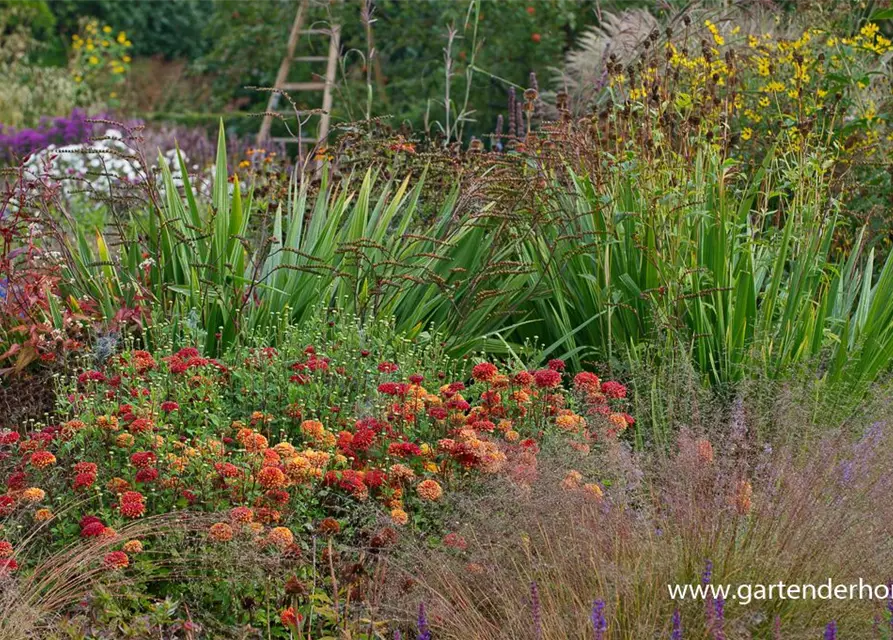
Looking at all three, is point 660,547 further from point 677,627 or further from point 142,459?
point 142,459

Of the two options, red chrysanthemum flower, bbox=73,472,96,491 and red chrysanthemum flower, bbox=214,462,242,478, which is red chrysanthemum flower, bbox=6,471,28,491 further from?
red chrysanthemum flower, bbox=214,462,242,478

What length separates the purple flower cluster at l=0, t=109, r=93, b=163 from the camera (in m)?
13.0

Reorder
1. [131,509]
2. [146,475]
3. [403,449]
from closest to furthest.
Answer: [131,509]
[146,475]
[403,449]

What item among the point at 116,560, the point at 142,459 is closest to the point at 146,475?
the point at 142,459

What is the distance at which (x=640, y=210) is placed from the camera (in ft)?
15.4

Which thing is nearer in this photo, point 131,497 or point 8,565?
point 8,565

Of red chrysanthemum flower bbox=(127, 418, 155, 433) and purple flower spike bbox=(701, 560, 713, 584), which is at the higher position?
purple flower spike bbox=(701, 560, 713, 584)

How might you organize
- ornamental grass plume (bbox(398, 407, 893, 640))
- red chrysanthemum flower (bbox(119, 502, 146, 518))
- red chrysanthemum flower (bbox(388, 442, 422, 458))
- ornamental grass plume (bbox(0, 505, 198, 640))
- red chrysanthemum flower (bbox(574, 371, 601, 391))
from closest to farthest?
ornamental grass plume (bbox(398, 407, 893, 640)) → ornamental grass plume (bbox(0, 505, 198, 640)) → red chrysanthemum flower (bbox(119, 502, 146, 518)) → red chrysanthemum flower (bbox(388, 442, 422, 458)) → red chrysanthemum flower (bbox(574, 371, 601, 391))

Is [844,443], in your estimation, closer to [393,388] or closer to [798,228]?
[393,388]

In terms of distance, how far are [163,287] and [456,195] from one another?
146 centimetres

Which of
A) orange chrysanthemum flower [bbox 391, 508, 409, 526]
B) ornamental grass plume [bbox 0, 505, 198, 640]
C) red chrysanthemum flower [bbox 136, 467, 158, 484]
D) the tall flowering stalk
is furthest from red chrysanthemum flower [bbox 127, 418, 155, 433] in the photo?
the tall flowering stalk

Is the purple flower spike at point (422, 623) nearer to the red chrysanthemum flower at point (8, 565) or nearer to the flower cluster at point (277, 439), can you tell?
the flower cluster at point (277, 439)

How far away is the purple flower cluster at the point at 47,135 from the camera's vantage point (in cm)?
1297

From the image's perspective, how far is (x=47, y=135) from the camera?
43.7 ft
